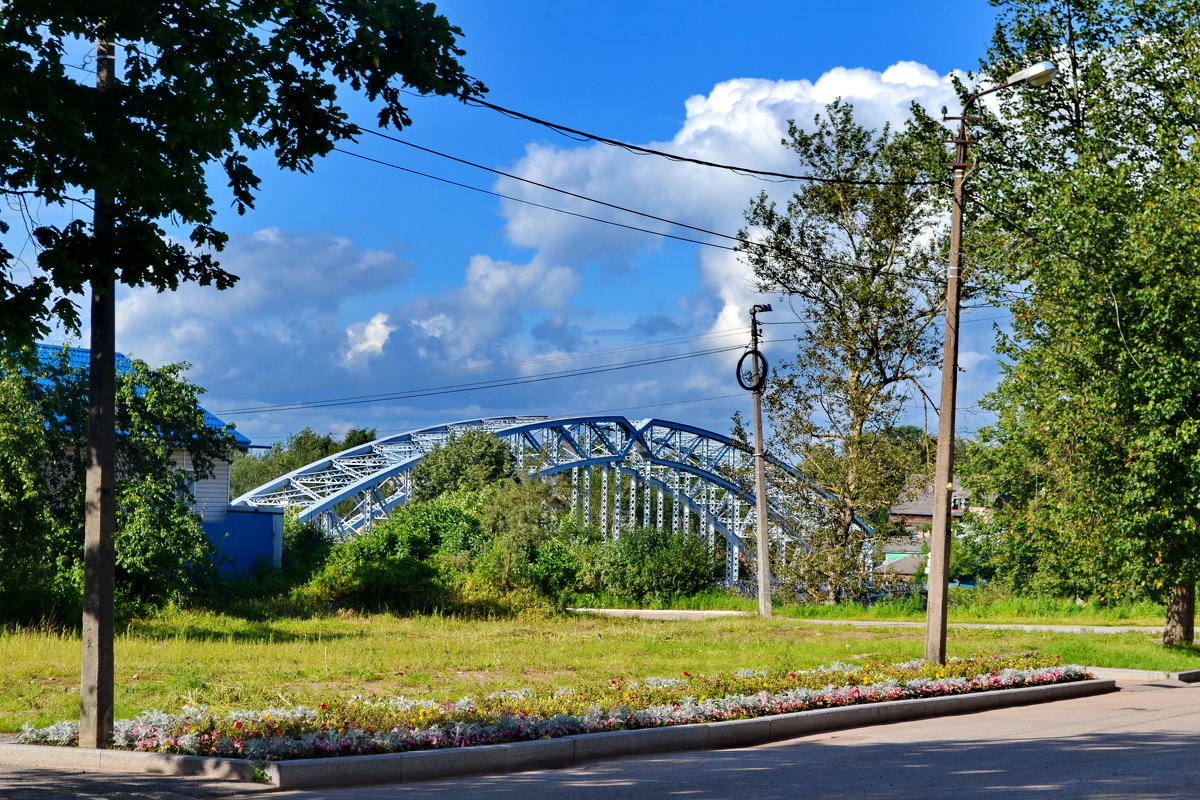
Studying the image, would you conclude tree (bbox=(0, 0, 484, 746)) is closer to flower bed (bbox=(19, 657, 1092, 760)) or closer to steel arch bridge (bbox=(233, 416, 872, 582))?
flower bed (bbox=(19, 657, 1092, 760))

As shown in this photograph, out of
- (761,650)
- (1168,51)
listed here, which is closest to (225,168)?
(761,650)

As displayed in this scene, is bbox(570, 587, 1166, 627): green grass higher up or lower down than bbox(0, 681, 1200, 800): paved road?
lower down

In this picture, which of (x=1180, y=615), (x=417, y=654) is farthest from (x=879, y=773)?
(x=1180, y=615)

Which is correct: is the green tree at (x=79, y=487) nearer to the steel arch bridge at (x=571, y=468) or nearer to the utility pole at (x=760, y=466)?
the utility pole at (x=760, y=466)

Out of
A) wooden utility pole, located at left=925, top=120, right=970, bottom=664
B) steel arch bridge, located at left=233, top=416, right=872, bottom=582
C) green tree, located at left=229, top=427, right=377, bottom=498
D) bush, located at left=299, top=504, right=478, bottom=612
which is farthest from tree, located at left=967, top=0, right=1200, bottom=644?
green tree, located at left=229, top=427, right=377, bottom=498

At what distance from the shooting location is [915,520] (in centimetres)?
10331

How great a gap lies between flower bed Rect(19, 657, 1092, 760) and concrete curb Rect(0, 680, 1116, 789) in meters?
0.26

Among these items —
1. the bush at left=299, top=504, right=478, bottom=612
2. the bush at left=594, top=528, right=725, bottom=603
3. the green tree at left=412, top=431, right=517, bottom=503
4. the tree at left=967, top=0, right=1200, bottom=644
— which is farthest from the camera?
the green tree at left=412, top=431, right=517, bottom=503

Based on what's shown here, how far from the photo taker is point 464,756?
10031mm

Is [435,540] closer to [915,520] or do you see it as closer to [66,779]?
[66,779]

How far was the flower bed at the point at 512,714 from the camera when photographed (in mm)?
9859

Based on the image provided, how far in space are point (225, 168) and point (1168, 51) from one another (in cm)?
2455

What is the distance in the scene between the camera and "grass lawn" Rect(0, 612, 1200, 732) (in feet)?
46.8

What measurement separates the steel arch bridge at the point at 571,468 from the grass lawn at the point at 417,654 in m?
25.8
